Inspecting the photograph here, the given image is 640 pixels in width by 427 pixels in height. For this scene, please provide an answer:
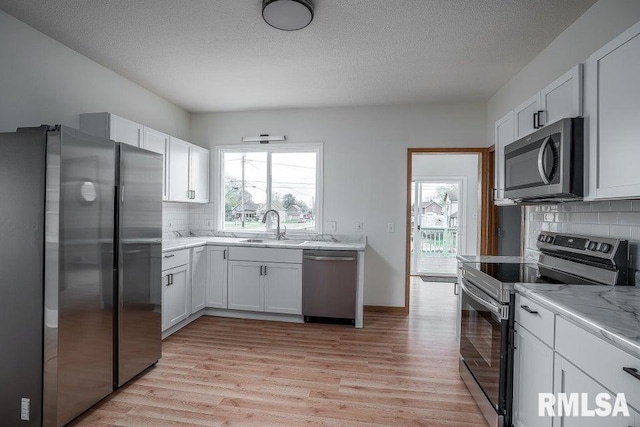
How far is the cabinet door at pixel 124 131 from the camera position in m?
2.83

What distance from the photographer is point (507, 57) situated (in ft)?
9.29

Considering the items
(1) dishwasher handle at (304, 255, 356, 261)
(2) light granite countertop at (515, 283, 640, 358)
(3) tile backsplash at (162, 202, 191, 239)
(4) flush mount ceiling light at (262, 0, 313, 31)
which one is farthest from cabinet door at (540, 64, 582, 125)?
(3) tile backsplash at (162, 202, 191, 239)

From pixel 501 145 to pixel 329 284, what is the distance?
2.20 m

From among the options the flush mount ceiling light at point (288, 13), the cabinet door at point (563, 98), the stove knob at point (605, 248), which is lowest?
the stove knob at point (605, 248)

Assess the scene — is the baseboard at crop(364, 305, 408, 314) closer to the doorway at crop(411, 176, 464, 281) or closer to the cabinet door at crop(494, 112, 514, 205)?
the cabinet door at crop(494, 112, 514, 205)

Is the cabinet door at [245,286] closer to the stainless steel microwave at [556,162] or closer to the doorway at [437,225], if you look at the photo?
the stainless steel microwave at [556,162]

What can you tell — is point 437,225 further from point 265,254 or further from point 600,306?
point 600,306

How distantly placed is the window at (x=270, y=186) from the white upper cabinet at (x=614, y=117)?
3005 mm

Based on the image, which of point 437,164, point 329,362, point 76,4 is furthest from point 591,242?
point 437,164

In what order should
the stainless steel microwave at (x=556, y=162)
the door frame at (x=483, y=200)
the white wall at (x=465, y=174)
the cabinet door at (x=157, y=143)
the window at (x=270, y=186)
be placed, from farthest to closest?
the white wall at (x=465, y=174) < the window at (x=270, y=186) < the door frame at (x=483, y=200) < the cabinet door at (x=157, y=143) < the stainless steel microwave at (x=556, y=162)

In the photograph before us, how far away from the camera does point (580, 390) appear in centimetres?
122

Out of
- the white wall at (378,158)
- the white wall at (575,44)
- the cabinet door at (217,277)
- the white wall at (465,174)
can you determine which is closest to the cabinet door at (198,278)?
the cabinet door at (217,277)

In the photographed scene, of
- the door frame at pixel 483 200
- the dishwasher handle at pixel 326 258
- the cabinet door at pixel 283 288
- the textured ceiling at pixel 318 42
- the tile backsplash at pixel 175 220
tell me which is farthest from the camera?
the tile backsplash at pixel 175 220
